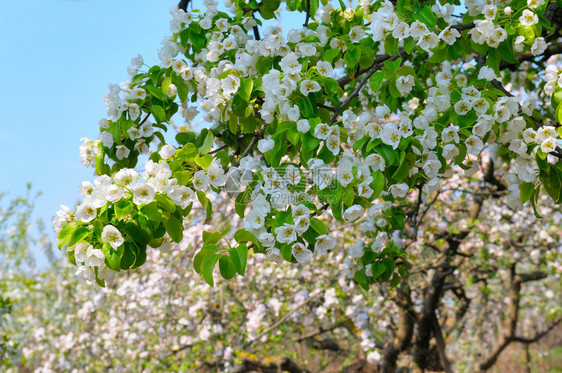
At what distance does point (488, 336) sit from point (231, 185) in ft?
32.1

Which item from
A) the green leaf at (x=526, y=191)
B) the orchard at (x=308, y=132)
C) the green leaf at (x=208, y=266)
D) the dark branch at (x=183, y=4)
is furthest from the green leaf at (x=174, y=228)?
the dark branch at (x=183, y=4)

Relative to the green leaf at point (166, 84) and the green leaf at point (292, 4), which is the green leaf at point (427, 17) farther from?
the green leaf at point (166, 84)

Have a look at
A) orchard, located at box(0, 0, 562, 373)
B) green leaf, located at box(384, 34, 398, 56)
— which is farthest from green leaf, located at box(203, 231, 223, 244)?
green leaf, located at box(384, 34, 398, 56)

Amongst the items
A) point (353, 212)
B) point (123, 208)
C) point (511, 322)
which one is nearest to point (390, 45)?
point (353, 212)

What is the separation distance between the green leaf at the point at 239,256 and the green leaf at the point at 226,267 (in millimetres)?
17

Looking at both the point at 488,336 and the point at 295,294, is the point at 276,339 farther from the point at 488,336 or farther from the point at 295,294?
the point at 488,336

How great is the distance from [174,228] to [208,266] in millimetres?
183

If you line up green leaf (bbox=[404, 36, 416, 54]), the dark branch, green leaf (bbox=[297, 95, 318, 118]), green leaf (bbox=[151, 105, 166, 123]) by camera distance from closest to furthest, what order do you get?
green leaf (bbox=[297, 95, 318, 118]), green leaf (bbox=[404, 36, 416, 54]), green leaf (bbox=[151, 105, 166, 123]), the dark branch

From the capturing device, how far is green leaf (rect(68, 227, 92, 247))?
4.76 ft

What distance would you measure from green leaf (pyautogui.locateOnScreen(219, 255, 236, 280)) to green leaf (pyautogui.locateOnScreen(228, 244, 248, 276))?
17mm

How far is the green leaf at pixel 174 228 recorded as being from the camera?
1564mm

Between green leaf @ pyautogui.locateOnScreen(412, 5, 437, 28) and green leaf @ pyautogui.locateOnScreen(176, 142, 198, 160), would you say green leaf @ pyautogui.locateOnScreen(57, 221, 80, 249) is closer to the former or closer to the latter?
green leaf @ pyautogui.locateOnScreen(176, 142, 198, 160)

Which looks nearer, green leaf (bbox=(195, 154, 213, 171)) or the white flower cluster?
the white flower cluster

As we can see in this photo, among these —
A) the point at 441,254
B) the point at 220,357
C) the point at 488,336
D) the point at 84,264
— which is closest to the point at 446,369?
the point at 441,254
